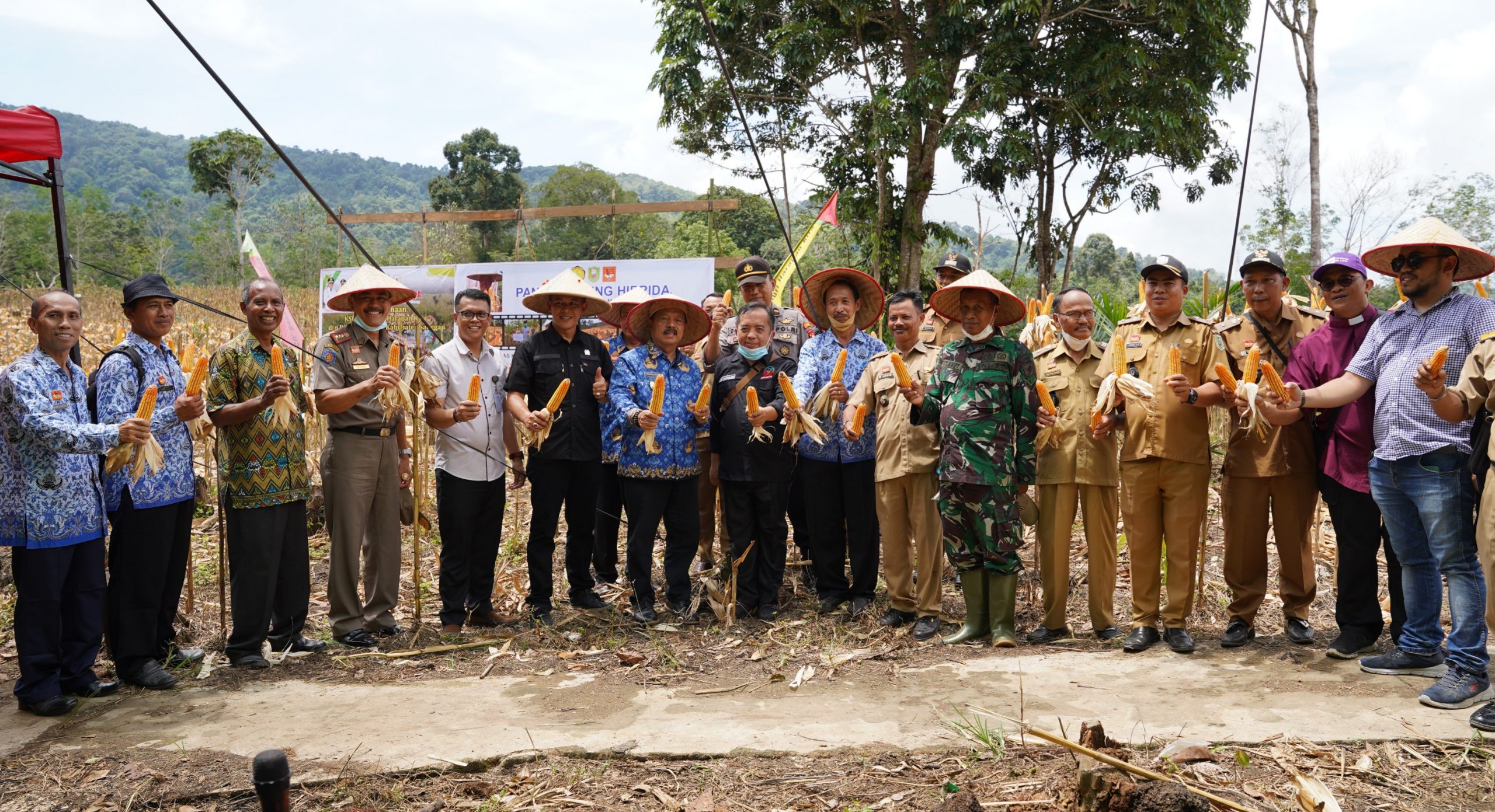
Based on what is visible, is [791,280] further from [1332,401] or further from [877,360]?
[1332,401]

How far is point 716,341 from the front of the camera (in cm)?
668

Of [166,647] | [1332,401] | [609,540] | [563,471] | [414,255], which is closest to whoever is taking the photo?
[1332,401]

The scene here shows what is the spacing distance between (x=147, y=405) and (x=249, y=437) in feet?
2.14

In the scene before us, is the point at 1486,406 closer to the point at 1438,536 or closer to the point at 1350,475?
the point at 1438,536

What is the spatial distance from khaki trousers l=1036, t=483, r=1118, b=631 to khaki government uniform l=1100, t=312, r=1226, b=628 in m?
0.11

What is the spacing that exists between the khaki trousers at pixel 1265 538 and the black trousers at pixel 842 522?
189 cm

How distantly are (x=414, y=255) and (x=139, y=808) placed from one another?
36453mm

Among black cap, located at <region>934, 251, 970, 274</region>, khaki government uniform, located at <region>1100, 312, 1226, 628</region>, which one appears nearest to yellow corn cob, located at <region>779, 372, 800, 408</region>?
khaki government uniform, located at <region>1100, 312, 1226, 628</region>

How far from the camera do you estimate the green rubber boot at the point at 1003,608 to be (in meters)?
5.17

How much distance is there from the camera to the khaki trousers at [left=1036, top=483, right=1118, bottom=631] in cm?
512

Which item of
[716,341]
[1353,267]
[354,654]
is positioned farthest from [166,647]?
[1353,267]

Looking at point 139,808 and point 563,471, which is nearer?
point 139,808

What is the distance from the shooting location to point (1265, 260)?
194 inches

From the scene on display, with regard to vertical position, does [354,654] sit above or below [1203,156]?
below
